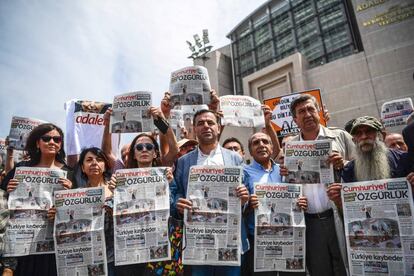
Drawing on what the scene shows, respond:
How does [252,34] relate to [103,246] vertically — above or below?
above

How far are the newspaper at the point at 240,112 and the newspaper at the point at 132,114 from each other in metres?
1.71

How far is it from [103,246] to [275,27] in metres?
32.4

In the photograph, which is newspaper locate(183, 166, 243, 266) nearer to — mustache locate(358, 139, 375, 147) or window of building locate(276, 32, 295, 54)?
mustache locate(358, 139, 375, 147)

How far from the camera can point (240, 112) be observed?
17.3 feet

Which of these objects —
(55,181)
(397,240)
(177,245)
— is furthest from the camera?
(177,245)

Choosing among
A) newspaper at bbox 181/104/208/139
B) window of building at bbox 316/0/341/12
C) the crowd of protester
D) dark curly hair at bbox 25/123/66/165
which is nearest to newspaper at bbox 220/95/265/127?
newspaper at bbox 181/104/208/139

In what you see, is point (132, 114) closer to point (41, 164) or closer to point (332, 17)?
point (41, 164)

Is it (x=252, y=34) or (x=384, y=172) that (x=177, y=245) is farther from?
(x=252, y=34)

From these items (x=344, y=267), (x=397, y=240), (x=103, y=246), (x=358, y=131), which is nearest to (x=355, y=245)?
(x=397, y=240)

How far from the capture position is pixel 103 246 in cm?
285

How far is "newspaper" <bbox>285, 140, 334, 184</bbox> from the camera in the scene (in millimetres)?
2867

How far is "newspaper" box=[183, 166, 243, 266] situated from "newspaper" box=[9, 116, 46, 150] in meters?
3.74

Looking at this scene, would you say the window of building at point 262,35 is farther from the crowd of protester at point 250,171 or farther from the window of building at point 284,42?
the crowd of protester at point 250,171

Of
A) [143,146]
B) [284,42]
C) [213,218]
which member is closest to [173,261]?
[213,218]
